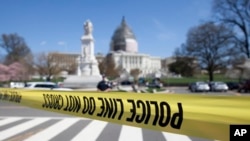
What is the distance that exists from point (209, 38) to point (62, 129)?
56.7 m

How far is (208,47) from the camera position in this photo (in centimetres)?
6538

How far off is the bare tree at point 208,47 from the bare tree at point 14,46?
46.0 meters

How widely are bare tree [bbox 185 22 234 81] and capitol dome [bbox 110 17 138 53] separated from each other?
3682 inches

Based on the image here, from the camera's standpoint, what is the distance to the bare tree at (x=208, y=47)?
6270 centimetres

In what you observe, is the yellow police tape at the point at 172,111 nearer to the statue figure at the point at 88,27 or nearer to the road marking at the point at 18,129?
the road marking at the point at 18,129

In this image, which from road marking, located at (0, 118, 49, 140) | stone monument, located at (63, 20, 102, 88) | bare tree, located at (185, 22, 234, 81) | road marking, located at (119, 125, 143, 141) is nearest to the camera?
road marking, located at (119, 125, 143, 141)

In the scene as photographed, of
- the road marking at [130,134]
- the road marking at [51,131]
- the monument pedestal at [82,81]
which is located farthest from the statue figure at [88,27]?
the road marking at [130,134]

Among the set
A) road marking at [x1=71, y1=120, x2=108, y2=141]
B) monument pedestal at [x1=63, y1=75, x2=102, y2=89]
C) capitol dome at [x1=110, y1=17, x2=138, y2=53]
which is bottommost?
road marking at [x1=71, y1=120, x2=108, y2=141]

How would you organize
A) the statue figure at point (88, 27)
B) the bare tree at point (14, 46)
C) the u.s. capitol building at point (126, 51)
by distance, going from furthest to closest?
the u.s. capitol building at point (126, 51), the bare tree at point (14, 46), the statue figure at point (88, 27)

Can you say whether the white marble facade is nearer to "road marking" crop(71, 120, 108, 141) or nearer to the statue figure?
the statue figure

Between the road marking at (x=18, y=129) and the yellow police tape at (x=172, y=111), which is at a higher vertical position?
the yellow police tape at (x=172, y=111)

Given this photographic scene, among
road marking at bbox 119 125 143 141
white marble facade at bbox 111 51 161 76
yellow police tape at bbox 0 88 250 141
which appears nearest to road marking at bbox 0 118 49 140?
road marking at bbox 119 125 143 141

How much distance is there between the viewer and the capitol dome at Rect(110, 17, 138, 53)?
160625 millimetres

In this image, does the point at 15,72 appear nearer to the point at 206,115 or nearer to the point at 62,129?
the point at 62,129
